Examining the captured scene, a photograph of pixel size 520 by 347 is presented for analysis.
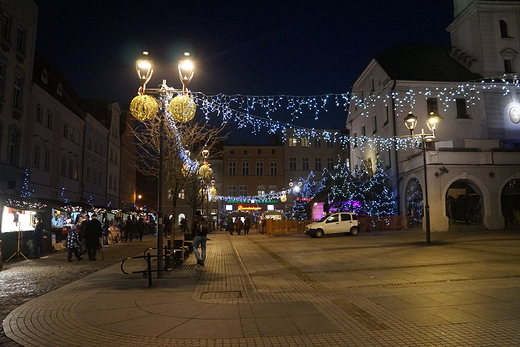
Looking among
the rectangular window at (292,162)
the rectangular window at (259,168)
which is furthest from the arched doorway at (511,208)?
the rectangular window at (259,168)

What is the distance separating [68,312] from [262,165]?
2407 inches

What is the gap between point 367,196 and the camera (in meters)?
35.7

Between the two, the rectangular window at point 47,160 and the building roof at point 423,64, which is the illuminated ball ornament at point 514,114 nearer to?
the building roof at point 423,64

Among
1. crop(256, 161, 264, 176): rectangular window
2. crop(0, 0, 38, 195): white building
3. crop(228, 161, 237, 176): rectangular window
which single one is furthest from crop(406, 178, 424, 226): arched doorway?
crop(228, 161, 237, 176): rectangular window

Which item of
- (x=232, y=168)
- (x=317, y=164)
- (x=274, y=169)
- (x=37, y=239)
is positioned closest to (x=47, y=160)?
(x=37, y=239)

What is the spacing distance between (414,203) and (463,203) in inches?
143

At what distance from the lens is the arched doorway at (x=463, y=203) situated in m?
30.6

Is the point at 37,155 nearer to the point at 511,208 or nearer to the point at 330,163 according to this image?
the point at 511,208

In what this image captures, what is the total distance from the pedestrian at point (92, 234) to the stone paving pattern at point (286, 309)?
4.41 metres

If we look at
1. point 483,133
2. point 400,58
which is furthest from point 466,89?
point 400,58

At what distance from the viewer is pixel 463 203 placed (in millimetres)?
31359

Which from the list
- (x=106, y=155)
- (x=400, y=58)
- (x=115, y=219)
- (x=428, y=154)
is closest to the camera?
(x=428, y=154)

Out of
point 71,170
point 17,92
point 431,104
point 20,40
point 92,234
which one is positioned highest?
point 20,40

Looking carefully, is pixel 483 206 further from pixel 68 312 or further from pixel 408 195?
pixel 68 312
